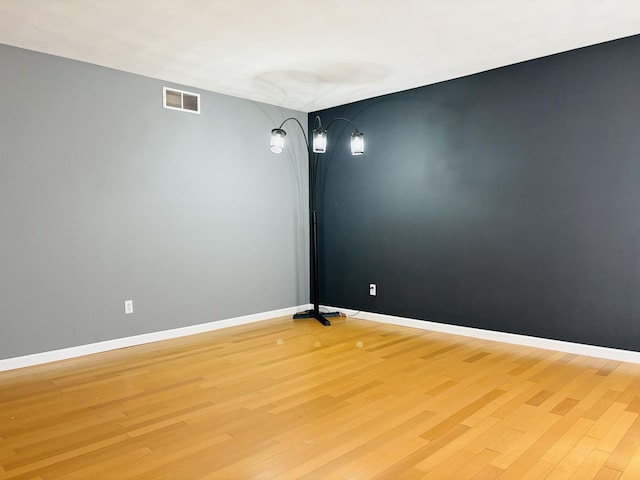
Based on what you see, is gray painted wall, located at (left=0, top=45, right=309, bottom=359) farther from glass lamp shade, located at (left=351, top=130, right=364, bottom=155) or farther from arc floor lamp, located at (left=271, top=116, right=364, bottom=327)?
glass lamp shade, located at (left=351, top=130, right=364, bottom=155)

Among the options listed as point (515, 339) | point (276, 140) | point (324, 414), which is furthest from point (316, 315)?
point (324, 414)

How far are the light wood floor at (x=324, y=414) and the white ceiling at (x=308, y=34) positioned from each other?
255 cm

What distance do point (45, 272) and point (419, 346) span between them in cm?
330

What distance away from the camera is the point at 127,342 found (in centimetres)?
448

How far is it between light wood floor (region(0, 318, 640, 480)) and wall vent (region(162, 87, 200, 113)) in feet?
7.88

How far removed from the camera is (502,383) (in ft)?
11.1

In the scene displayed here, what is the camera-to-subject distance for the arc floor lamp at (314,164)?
4.93 m

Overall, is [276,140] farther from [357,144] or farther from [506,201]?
[506,201]

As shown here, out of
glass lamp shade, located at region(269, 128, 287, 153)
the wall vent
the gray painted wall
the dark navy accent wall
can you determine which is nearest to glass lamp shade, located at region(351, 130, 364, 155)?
the dark navy accent wall

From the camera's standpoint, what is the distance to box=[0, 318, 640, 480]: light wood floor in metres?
2.27

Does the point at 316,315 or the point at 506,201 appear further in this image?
the point at 316,315

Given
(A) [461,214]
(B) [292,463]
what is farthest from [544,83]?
(B) [292,463]

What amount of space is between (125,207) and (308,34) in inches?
90.9

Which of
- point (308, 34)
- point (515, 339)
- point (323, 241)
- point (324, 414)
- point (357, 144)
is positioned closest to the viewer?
point (324, 414)
